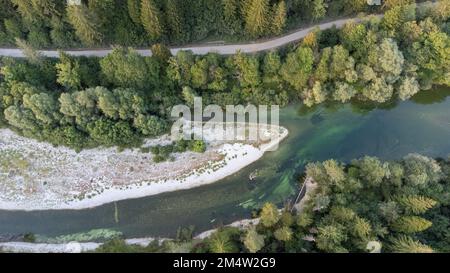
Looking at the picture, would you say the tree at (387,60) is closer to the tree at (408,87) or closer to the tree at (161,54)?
the tree at (408,87)

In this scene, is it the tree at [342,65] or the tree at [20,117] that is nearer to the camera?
the tree at [20,117]

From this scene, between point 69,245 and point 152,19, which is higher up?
point 152,19

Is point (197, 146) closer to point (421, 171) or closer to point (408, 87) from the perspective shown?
point (421, 171)

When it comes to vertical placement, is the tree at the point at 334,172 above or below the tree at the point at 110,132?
below

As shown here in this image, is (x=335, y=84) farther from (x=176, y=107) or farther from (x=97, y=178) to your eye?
(x=97, y=178)

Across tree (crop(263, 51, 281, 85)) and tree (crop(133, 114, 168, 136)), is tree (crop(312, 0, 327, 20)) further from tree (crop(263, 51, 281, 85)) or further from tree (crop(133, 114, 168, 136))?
tree (crop(133, 114, 168, 136))

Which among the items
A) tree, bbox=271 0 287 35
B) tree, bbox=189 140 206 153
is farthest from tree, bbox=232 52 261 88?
tree, bbox=189 140 206 153

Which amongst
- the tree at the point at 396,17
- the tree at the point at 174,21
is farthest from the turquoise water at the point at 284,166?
the tree at the point at 174,21

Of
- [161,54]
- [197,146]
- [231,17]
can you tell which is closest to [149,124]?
[197,146]
